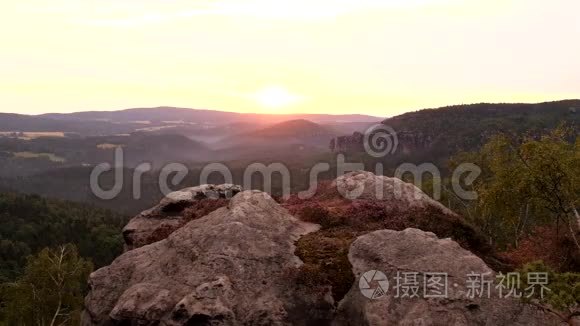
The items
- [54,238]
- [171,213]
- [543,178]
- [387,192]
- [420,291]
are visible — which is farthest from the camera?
[54,238]

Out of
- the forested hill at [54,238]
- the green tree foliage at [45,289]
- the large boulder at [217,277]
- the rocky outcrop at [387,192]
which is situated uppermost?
the rocky outcrop at [387,192]

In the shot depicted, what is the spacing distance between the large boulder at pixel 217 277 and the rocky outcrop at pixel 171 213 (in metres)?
3.71

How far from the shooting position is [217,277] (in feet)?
71.1

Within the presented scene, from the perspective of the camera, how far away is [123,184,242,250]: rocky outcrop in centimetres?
3040

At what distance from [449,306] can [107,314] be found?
15.9 metres

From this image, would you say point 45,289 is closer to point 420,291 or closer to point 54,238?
point 420,291

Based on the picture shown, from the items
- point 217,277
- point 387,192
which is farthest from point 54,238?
point 217,277

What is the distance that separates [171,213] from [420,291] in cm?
2037

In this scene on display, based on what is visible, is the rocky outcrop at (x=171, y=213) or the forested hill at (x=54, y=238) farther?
the forested hill at (x=54, y=238)

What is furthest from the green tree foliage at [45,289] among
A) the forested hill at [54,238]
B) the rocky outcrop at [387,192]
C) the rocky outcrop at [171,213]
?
the forested hill at [54,238]

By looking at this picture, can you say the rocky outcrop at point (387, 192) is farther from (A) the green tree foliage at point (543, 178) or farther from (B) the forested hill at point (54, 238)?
(B) the forested hill at point (54, 238)

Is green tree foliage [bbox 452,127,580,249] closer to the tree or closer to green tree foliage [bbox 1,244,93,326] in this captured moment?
the tree

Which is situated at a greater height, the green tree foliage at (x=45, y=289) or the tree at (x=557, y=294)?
the tree at (x=557, y=294)

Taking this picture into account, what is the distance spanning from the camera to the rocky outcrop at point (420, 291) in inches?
737
